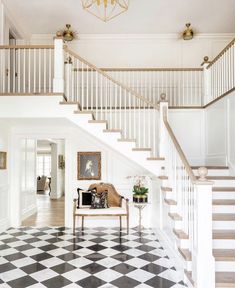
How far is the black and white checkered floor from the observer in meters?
3.57

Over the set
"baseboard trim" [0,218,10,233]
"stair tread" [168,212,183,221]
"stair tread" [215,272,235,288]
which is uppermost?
"stair tread" [168,212,183,221]

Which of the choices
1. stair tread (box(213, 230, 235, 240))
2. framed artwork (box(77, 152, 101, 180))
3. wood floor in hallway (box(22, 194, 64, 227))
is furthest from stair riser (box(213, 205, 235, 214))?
wood floor in hallway (box(22, 194, 64, 227))

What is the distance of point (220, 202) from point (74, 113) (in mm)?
2766

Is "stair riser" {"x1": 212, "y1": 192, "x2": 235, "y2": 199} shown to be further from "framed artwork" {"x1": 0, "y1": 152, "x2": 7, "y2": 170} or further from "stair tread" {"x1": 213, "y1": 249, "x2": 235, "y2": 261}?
"framed artwork" {"x1": 0, "y1": 152, "x2": 7, "y2": 170}

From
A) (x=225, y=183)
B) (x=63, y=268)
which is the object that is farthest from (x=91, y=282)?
(x=225, y=183)

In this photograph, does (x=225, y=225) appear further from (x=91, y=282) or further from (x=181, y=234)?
(x=91, y=282)

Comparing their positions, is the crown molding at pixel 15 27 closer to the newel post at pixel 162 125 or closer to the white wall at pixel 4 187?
the white wall at pixel 4 187

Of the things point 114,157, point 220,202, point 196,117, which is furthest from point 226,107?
point 114,157

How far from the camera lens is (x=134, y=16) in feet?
22.7

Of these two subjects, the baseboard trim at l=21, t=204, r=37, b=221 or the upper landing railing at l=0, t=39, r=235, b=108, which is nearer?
the upper landing railing at l=0, t=39, r=235, b=108

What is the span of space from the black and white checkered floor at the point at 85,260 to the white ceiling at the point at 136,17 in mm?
4987

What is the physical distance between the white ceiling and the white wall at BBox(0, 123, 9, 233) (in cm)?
282

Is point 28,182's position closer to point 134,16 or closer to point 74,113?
point 74,113

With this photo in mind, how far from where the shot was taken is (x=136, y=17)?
6969 millimetres
